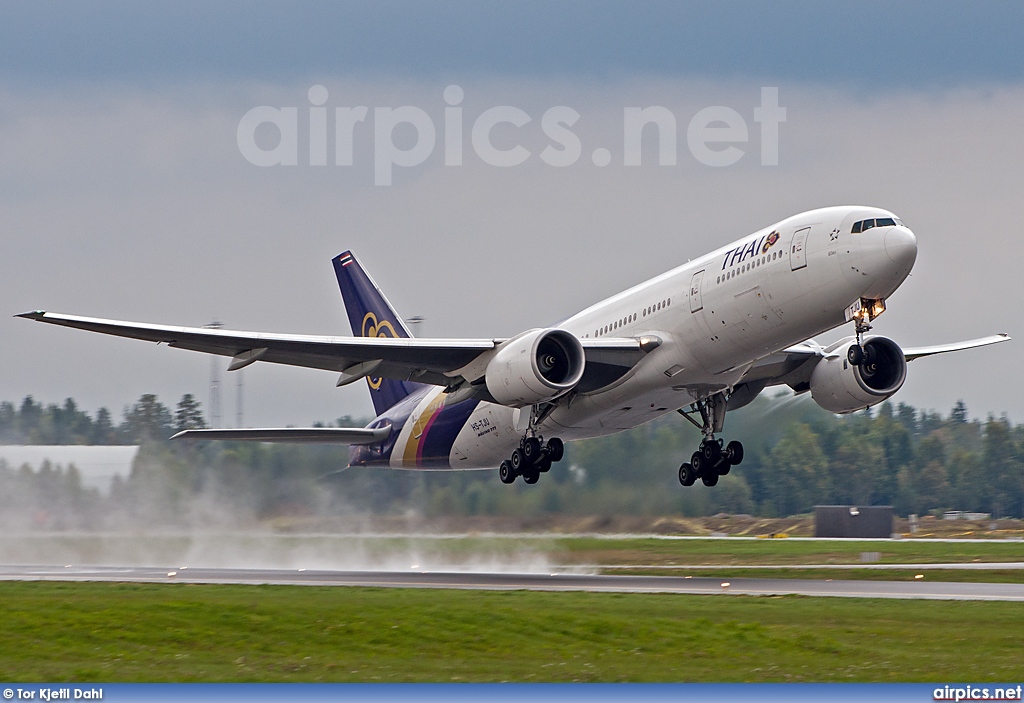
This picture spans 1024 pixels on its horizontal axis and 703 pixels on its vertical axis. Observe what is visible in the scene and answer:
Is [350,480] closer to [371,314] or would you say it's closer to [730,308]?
[371,314]

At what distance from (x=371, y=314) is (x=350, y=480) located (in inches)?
266

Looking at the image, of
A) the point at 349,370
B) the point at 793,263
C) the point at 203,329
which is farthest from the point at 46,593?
the point at 793,263

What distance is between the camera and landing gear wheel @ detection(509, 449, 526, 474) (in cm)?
3297

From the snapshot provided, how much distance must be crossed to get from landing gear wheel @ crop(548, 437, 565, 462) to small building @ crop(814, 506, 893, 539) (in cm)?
3221

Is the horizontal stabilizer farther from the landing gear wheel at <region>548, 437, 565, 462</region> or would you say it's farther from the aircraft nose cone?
the aircraft nose cone

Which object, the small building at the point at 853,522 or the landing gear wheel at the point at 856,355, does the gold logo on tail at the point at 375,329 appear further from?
the small building at the point at 853,522

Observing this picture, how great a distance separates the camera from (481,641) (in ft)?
75.3

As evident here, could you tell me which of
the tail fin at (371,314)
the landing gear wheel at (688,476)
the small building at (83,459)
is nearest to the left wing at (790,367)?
the landing gear wheel at (688,476)

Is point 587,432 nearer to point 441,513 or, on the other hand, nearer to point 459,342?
point 459,342

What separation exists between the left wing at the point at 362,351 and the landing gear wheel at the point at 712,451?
15.7 ft

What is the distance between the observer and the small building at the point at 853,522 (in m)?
61.0

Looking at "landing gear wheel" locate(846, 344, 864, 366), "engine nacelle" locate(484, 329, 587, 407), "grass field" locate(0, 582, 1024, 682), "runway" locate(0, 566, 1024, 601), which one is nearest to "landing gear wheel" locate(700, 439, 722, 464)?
"runway" locate(0, 566, 1024, 601)

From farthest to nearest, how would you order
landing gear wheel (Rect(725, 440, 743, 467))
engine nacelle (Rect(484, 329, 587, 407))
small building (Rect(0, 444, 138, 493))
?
small building (Rect(0, 444, 138, 493)) < landing gear wheel (Rect(725, 440, 743, 467)) < engine nacelle (Rect(484, 329, 587, 407))

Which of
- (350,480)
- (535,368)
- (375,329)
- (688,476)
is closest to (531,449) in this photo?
(535,368)
